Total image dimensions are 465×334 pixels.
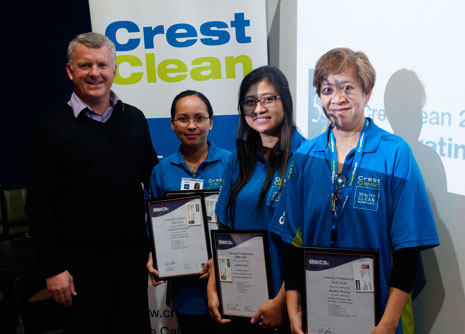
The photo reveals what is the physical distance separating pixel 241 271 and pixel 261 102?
764 mm

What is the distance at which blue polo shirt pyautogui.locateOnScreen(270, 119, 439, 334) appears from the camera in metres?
1.46

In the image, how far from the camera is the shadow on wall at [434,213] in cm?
172

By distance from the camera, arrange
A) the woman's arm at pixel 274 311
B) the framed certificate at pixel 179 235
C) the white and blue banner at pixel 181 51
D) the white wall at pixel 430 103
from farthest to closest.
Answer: the white and blue banner at pixel 181 51, the framed certificate at pixel 179 235, the woman's arm at pixel 274 311, the white wall at pixel 430 103

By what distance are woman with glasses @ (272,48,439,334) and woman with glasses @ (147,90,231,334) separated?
78 centimetres

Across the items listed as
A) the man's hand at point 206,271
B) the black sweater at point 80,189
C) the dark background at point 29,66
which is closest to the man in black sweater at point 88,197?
the black sweater at point 80,189

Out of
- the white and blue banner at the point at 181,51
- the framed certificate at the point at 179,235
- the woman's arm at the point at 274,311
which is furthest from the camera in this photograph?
the white and blue banner at the point at 181,51

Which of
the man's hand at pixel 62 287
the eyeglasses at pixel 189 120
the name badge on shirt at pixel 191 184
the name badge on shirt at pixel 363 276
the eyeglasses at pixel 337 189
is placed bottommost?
the man's hand at pixel 62 287

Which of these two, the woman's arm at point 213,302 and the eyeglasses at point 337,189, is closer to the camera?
the eyeglasses at point 337,189

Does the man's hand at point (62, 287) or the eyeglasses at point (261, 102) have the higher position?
the eyeglasses at point (261, 102)

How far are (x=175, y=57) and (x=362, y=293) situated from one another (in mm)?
2100

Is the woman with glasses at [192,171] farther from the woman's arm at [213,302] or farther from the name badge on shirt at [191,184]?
the woman's arm at [213,302]

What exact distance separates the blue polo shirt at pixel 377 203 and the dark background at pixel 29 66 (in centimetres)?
450

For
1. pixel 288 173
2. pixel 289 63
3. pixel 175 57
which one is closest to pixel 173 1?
pixel 175 57

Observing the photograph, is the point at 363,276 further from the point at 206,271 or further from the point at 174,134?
the point at 174,134
